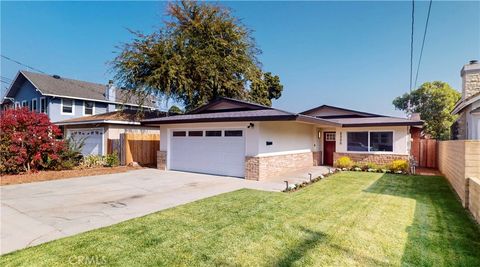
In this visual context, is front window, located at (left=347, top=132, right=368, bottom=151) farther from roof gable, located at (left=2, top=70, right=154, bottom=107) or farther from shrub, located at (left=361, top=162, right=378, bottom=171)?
roof gable, located at (left=2, top=70, right=154, bottom=107)

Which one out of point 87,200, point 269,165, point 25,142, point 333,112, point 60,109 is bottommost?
point 87,200

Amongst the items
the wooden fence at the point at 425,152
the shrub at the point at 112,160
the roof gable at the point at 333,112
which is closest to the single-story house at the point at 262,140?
the roof gable at the point at 333,112

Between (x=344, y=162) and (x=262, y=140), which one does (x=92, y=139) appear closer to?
(x=262, y=140)

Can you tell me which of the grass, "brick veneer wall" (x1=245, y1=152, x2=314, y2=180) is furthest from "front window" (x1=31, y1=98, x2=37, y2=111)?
the grass

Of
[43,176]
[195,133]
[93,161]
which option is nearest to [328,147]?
[195,133]

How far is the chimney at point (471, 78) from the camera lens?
13.0 metres

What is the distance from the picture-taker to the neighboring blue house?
20438 millimetres

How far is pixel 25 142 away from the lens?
36.9ft

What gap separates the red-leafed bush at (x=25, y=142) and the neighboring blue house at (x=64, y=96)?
23.0 feet

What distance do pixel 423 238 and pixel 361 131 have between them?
11070 millimetres

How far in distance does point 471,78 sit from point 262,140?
1155cm

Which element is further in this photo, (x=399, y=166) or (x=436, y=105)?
(x=436, y=105)

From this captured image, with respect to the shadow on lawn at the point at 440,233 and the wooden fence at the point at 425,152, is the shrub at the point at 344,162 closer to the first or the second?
the wooden fence at the point at 425,152

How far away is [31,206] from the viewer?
6.35 meters
